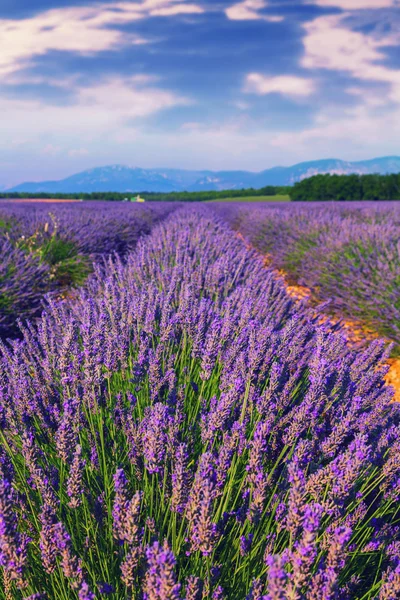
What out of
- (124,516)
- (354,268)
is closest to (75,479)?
(124,516)

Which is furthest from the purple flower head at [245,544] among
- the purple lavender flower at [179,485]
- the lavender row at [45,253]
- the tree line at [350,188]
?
the tree line at [350,188]

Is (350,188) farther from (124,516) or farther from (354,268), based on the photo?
(124,516)

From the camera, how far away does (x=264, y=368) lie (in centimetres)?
152

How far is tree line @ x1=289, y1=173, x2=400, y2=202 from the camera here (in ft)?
116

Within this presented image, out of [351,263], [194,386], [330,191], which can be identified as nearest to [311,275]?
[351,263]

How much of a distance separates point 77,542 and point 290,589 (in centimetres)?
58

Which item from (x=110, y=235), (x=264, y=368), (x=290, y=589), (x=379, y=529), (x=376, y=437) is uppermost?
(x=110, y=235)

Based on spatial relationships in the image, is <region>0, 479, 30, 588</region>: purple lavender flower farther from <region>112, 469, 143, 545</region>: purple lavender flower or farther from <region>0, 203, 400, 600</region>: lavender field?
<region>112, 469, 143, 545</region>: purple lavender flower

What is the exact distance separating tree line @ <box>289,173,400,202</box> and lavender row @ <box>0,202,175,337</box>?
101 feet

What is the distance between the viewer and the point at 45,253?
606cm

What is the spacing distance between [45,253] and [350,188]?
3564 centimetres

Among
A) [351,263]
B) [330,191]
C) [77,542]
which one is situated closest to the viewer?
[77,542]

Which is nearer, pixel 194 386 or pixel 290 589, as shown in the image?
pixel 290 589

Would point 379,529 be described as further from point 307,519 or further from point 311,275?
point 311,275
